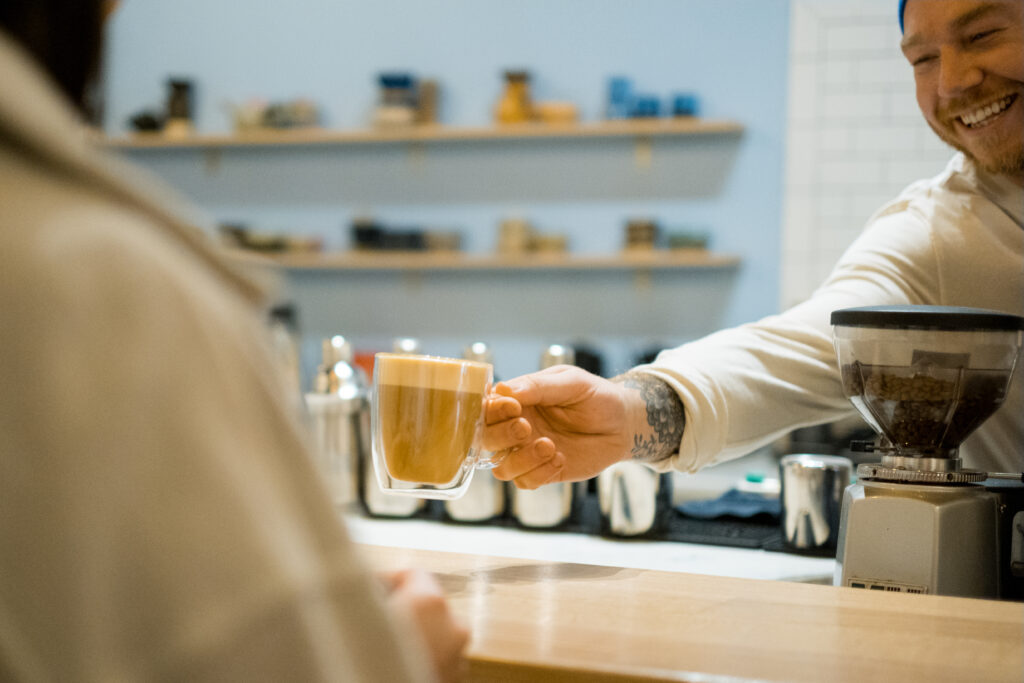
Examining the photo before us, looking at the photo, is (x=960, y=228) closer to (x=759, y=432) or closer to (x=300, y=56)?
(x=759, y=432)

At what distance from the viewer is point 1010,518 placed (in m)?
1.24

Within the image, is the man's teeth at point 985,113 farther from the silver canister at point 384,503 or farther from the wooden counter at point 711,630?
the silver canister at point 384,503

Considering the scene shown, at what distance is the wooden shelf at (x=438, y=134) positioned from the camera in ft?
15.7

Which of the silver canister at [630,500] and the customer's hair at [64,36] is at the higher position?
the customer's hair at [64,36]

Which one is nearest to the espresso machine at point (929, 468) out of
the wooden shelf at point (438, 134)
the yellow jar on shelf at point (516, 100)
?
the wooden shelf at point (438, 134)

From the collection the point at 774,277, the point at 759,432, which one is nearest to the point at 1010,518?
the point at 759,432

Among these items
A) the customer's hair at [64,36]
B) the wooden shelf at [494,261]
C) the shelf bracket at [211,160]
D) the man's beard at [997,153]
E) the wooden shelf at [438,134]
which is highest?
the wooden shelf at [438,134]

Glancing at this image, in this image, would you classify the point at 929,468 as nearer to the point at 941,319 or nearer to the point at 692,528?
the point at 941,319

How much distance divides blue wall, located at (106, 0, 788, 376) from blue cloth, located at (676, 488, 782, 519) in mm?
3112

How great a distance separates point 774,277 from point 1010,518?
12.1 feet

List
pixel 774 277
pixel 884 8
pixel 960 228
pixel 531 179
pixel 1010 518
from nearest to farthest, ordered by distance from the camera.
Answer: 1. pixel 1010 518
2. pixel 960 228
3. pixel 884 8
4. pixel 774 277
5. pixel 531 179

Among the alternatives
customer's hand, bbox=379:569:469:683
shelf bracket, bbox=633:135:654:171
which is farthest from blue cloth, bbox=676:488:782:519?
shelf bracket, bbox=633:135:654:171

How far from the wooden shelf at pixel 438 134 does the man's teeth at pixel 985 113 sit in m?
3.11

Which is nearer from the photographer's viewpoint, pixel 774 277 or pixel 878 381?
pixel 878 381
